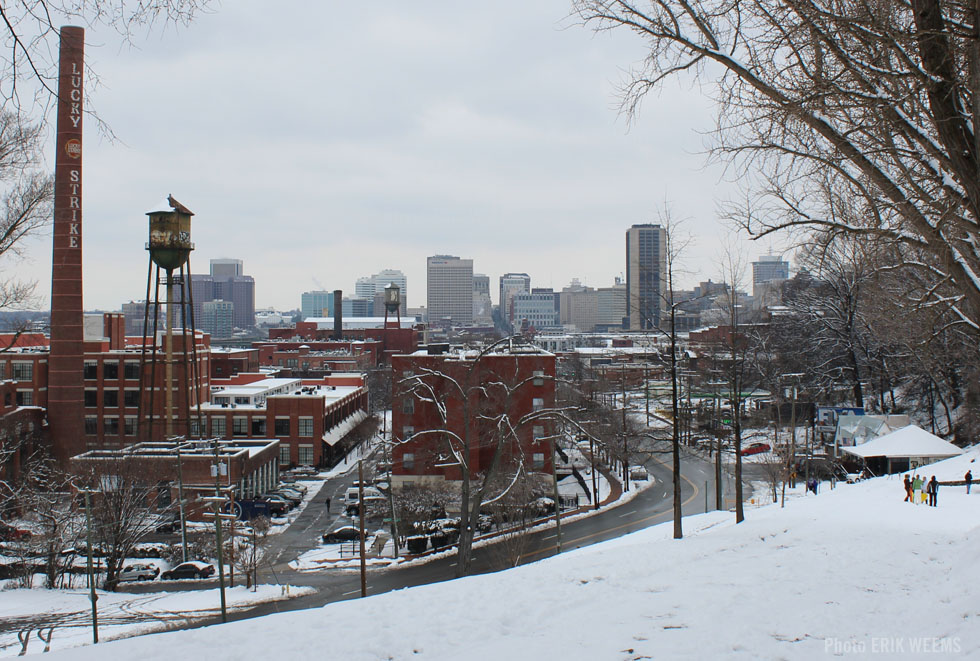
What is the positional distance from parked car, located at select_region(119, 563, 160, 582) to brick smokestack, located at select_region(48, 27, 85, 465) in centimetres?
1750

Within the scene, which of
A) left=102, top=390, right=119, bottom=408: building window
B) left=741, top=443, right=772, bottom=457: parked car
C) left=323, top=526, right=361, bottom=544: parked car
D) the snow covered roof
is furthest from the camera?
left=102, top=390, right=119, bottom=408: building window

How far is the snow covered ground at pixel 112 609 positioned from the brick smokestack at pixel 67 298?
2067cm

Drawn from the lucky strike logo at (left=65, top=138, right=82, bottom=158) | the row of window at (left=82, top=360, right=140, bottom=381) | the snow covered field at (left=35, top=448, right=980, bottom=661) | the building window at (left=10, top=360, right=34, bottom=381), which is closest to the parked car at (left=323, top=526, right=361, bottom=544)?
the snow covered field at (left=35, top=448, right=980, bottom=661)

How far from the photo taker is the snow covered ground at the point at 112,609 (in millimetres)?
18953

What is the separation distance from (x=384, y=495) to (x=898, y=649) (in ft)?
110

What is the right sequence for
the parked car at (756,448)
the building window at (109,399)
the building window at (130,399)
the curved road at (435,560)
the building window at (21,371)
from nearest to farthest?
the curved road at (435,560)
the building window at (21,371)
the parked car at (756,448)
the building window at (130,399)
the building window at (109,399)

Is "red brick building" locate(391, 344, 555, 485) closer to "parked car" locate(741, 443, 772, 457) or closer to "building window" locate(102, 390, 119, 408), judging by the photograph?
"parked car" locate(741, 443, 772, 457)

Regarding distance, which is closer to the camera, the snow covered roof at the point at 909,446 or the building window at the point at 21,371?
the snow covered roof at the point at 909,446

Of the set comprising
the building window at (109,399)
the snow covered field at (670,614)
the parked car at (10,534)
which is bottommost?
the parked car at (10,534)

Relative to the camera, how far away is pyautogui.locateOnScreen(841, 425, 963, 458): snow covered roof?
99.9ft

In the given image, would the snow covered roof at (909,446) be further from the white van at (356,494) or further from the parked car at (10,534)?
the parked car at (10,534)

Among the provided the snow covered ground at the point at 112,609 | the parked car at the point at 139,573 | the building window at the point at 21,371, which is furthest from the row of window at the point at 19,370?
the snow covered ground at the point at 112,609

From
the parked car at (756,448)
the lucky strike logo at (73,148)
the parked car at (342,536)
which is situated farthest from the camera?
the parked car at (756,448)

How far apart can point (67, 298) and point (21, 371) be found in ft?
33.3
